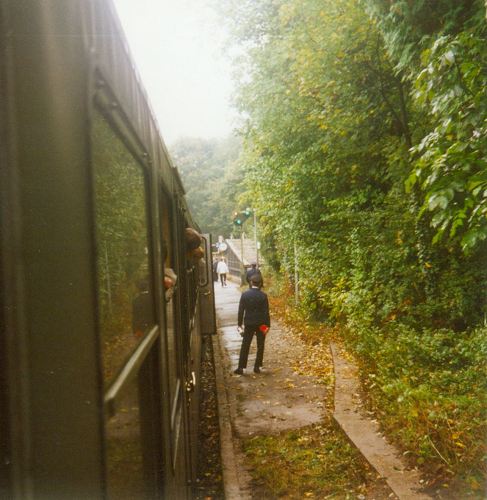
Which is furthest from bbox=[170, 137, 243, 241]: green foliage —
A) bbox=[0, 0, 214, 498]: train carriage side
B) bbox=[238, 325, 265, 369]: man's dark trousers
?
bbox=[0, 0, 214, 498]: train carriage side

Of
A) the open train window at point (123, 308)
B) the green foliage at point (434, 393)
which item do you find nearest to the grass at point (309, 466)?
the green foliage at point (434, 393)

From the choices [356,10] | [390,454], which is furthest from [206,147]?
[390,454]

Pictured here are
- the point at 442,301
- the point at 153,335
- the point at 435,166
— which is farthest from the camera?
the point at 442,301

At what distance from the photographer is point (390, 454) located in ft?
16.9

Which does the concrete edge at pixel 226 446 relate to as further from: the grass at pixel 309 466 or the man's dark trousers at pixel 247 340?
the man's dark trousers at pixel 247 340

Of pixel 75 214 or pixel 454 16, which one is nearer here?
pixel 75 214

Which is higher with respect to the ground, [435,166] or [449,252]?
[435,166]

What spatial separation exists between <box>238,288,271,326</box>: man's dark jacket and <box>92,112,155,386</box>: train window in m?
7.49

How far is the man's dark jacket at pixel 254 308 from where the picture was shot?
9430 mm

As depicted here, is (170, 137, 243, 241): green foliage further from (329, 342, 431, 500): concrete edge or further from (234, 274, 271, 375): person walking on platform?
(329, 342, 431, 500): concrete edge

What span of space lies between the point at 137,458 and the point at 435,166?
4087 millimetres

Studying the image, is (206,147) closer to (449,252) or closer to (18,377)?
(449,252)

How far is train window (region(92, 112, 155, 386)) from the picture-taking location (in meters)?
1.20

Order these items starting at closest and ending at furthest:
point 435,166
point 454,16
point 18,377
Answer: point 18,377 < point 435,166 < point 454,16
